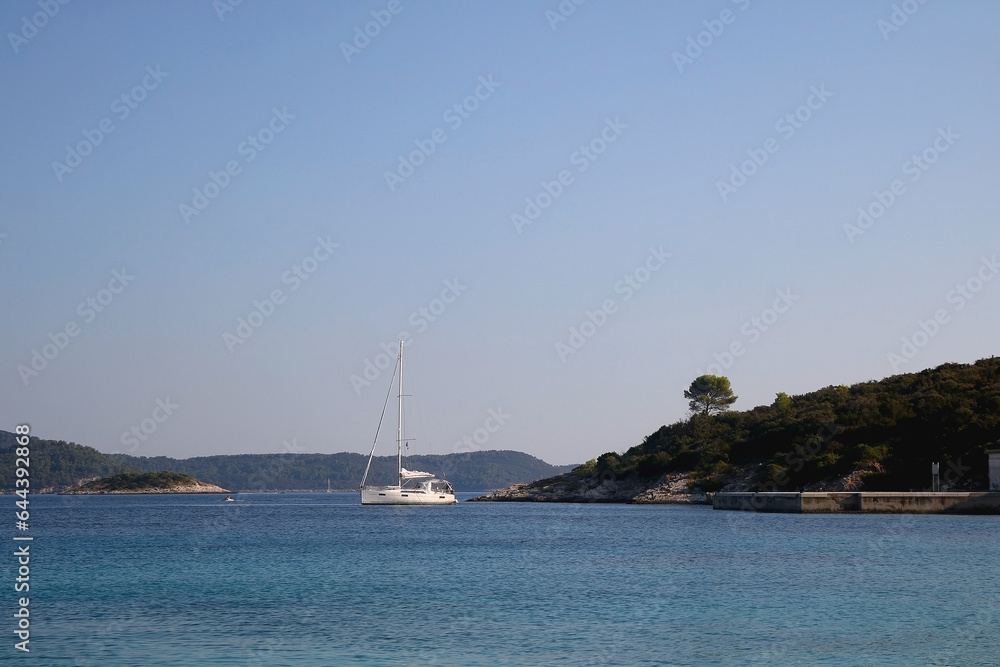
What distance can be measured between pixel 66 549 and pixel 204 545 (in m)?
7.47

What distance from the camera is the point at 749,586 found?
34.8 metres

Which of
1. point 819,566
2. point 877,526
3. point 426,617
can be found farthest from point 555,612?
point 877,526

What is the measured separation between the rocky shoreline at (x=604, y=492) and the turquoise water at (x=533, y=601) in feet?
191

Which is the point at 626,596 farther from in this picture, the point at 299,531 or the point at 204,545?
the point at 299,531

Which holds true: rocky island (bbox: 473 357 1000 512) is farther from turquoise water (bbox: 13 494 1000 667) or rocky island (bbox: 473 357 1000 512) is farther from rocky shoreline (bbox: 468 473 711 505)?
turquoise water (bbox: 13 494 1000 667)

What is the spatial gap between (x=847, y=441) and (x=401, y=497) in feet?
165

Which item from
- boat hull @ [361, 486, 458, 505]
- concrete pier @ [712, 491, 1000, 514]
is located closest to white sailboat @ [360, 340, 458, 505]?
boat hull @ [361, 486, 458, 505]

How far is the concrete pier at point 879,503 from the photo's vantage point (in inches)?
2960

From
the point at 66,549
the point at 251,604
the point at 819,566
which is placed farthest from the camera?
the point at 66,549

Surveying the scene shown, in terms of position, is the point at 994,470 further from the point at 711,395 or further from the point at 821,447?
the point at 711,395

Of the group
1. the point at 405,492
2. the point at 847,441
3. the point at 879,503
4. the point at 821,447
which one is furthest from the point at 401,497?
the point at 879,503

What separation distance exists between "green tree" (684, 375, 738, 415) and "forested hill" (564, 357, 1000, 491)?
12721 mm

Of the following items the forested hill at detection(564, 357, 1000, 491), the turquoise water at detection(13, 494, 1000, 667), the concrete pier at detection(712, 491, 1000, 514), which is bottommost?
the turquoise water at detection(13, 494, 1000, 667)

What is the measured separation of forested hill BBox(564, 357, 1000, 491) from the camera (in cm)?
9006
